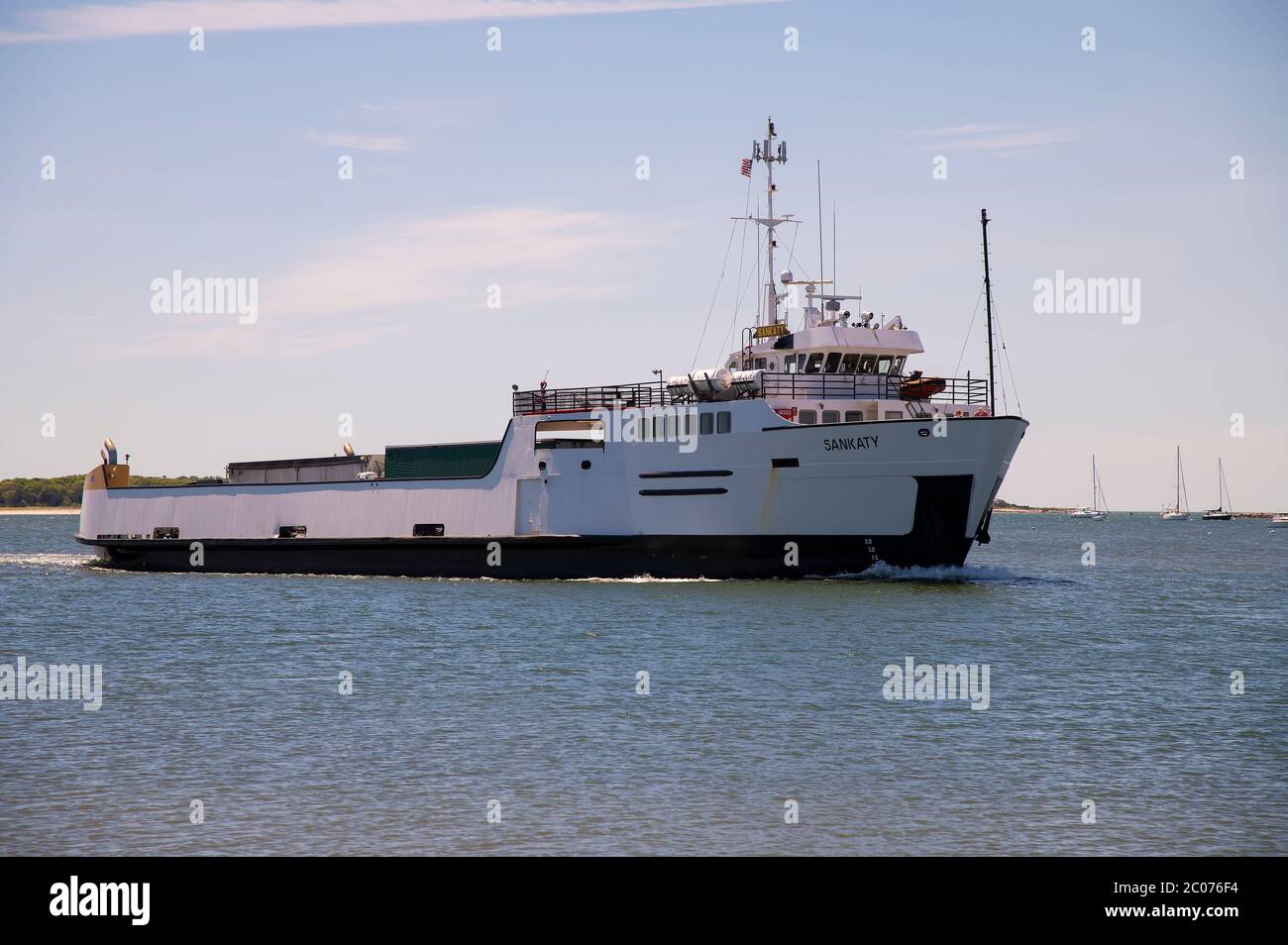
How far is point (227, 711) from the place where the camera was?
66.6ft

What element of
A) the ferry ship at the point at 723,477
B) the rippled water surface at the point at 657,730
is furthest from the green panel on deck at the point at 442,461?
the rippled water surface at the point at 657,730

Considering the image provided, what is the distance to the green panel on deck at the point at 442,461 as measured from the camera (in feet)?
147

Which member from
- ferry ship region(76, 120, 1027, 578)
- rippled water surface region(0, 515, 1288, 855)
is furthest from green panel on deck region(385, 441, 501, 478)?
rippled water surface region(0, 515, 1288, 855)

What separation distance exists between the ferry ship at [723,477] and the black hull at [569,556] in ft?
0.21

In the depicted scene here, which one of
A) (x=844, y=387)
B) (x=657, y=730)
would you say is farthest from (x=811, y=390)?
(x=657, y=730)

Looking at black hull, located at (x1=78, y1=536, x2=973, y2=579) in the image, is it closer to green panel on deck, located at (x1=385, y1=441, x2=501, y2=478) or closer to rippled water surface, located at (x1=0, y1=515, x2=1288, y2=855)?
rippled water surface, located at (x1=0, y1=515, x2=1288, y2=855)

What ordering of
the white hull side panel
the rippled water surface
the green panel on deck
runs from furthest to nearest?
the green panel on deck
the white hull side panel
the rippled water surface

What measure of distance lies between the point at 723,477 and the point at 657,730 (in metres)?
20.3

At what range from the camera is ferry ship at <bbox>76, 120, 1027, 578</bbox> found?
35938 millimetres

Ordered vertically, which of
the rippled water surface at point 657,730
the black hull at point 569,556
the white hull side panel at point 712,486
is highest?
the white hull side panel at point 712,486

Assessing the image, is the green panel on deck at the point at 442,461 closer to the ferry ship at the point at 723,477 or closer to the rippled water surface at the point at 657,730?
the ferry ship at the point at 723,477

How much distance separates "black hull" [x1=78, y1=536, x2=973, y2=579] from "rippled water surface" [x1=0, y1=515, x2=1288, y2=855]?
3.56 feet

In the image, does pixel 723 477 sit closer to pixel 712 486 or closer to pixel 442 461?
pixel 712 486
